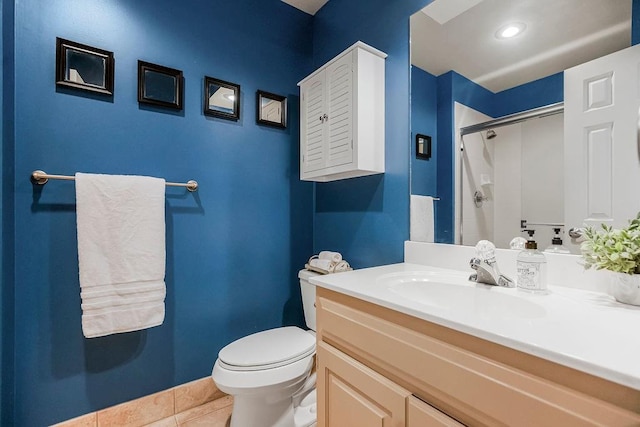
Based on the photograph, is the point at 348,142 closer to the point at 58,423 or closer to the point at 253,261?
the point at 253,261

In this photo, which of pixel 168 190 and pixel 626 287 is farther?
pixel 168 190

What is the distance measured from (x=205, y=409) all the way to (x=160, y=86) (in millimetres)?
1740

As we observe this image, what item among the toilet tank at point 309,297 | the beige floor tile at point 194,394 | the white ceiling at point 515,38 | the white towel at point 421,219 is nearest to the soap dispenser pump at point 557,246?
the white towel at point 421,219

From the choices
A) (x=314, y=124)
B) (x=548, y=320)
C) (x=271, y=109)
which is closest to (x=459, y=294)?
(x=548, y=320)

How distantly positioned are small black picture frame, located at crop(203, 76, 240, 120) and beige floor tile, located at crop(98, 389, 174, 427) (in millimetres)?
1520

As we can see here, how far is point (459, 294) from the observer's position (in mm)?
1009

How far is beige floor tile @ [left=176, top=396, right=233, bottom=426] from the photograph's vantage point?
150 centimetres

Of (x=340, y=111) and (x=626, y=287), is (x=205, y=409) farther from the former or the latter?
(x=626, y=287)

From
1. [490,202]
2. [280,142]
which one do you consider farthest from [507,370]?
[280,142]

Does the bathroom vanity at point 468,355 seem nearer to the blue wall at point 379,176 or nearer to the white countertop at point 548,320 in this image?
the white countertop at point 548,320

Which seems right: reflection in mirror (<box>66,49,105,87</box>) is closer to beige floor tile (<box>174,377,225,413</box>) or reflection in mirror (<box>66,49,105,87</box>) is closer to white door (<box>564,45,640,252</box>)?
beige floor tile (<box>174,377,225,413</box>)

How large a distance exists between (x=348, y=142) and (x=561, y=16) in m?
0.87

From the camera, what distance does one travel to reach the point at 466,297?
99 cm

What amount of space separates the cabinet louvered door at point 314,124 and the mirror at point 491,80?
0.48 metres
